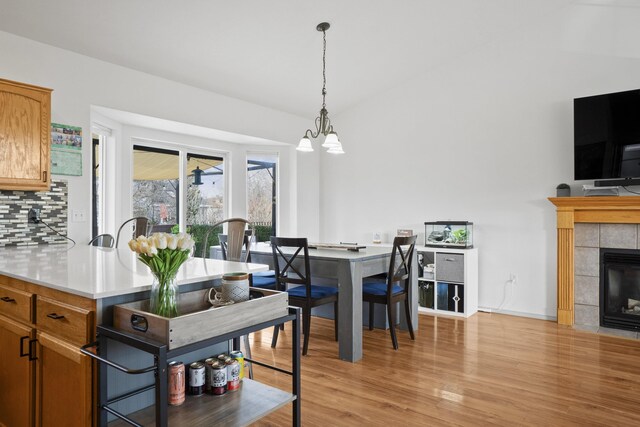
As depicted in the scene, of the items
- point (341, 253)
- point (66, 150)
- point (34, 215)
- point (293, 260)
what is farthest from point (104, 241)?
point (341, 253)

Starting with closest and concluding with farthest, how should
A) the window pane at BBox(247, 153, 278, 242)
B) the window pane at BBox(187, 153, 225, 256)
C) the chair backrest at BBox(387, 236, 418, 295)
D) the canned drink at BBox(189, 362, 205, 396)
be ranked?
1. the canned drink at BBox(189, 362, 205, 396)
2. the chair backrest at BBox(387, 236, 418, 295)
3. the window pane at BBox(187, 153, 225, 256)
4. the window pane at BBox(247, 153, 278, 242)

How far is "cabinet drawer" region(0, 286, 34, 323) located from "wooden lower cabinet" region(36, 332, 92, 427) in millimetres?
129

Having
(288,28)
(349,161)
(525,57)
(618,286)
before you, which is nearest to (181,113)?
(288,28)

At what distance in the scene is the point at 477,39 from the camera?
4578 mm

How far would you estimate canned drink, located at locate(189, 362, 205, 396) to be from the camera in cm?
166

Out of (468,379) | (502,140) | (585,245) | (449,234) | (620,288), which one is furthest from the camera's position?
(449,234)

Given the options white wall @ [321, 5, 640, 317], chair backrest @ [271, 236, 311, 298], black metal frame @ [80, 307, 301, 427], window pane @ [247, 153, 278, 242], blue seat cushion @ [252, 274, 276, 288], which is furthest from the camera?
window pane @ [247, 153, 278, 242]

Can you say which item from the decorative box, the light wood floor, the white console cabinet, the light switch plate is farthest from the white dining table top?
the light switch plate

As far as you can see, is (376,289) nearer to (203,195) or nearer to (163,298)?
(163,298)

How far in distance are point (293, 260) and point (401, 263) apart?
0.94 metres

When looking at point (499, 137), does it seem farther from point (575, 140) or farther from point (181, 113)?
point (181, 113)

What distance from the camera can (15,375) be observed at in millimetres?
1808

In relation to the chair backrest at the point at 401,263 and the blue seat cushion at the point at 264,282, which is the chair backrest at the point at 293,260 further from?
the chair backrest at the point at 401,263

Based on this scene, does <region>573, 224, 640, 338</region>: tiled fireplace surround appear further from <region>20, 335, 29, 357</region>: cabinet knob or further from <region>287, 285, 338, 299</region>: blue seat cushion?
<region>20, 335, 29, 357</region>: cabinet knob
